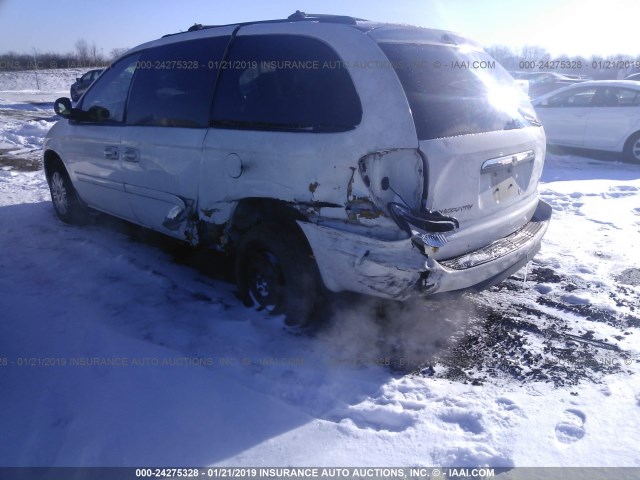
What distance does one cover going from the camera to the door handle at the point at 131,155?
4.08 meters

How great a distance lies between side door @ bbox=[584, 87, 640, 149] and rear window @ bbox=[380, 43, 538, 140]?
7.40m

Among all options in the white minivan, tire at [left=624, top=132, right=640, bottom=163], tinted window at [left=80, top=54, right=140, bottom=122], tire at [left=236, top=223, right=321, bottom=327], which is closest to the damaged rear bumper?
the white minivan

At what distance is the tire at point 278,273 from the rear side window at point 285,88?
0.70m

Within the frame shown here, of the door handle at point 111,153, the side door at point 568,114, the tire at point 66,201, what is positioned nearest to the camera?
the door handle at point 111,153

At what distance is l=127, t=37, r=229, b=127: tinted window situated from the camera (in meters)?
3.59

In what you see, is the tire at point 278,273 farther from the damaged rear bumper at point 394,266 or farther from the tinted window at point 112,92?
the tinted window at point 112,92

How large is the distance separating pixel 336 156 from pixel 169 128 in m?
1.66

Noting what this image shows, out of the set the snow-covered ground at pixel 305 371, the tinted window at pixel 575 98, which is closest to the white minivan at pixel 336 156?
the snow-covered ground at pixel 305 371

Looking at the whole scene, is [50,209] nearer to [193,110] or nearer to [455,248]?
[193,110]

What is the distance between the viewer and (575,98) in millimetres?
10250

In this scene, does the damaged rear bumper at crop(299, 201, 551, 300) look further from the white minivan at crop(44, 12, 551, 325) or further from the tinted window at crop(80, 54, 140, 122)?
the tinted window at crop(80, 54, 140, 122)

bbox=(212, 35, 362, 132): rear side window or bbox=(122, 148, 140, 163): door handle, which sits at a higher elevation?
bbox=(212, 35, 362, 132): rear side window

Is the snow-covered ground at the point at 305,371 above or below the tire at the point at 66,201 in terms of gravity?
below

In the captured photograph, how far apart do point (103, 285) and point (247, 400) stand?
192 centimetres
